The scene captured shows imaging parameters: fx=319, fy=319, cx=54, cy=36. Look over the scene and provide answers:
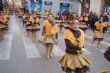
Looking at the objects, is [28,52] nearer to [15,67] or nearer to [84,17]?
[15,67]

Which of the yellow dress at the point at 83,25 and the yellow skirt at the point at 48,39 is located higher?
the yellow skirt at the point at 48,39

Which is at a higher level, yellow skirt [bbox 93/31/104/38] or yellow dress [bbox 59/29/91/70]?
yellow dress [bbox 59/29/91/70]

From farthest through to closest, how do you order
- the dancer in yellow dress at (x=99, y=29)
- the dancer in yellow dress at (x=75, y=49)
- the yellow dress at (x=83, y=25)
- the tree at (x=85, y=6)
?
the tree at (x=85, y=6) → the yellow dress at (x=83, y=25) → the dancer in yellow dress at (x=99, y=29) → the dancer in yellow dress at (x=75, y=49)

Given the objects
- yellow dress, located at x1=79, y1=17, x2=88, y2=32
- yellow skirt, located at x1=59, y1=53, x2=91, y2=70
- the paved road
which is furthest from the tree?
yellow skirt, located at x1=59, y1=53, x2=91, y2=70

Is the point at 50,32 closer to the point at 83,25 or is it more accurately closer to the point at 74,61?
the point at 74,61

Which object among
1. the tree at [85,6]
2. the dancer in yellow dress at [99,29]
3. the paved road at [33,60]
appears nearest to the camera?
the paved road at [33,60]

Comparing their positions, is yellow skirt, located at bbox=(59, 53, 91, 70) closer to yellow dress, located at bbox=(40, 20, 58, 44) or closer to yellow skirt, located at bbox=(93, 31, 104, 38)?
yellow dress, located at bbox=(40, 20, 58, 44)

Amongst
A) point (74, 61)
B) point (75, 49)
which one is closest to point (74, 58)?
point (74, 61)

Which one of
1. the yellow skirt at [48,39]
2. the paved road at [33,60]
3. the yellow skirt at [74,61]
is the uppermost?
the yellow skirt at [74,61]

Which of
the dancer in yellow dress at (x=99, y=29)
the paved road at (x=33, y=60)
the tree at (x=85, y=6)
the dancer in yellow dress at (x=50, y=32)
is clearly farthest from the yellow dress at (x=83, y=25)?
the tree at (x=85, y=6)

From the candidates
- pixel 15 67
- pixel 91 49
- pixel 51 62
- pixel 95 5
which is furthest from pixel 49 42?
pixel 95 5

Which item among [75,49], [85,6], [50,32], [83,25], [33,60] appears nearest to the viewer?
[75,49]

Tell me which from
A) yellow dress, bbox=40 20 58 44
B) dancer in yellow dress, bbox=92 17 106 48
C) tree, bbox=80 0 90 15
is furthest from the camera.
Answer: tree, bbox=80 0 90 15

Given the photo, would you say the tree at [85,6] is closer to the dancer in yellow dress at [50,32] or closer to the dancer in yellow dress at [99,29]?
the dancer in yellow dress at [99,29]
